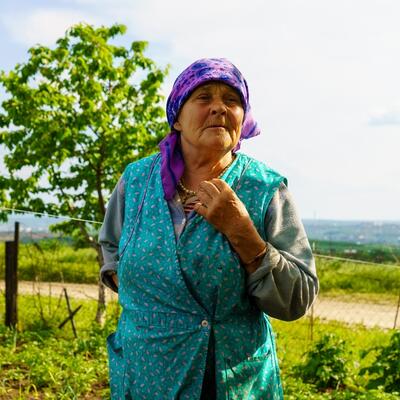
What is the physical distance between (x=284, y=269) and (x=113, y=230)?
63 cm

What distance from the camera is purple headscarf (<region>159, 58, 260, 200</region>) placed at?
6.33 feet

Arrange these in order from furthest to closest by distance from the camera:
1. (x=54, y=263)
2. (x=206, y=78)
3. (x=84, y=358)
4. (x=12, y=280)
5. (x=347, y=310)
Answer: (x=347, y=310) < (x=54, y=263) < (x=12, y=280) < (x=84, y=358) < (x=206, y=78)

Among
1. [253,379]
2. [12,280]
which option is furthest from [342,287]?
[253,379]

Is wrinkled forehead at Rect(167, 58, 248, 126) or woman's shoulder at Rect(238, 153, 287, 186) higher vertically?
wrinkled forehead at Rect(167, 58, 248, 126)

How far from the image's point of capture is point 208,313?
1883 mm

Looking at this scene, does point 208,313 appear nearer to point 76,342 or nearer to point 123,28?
point 76,342

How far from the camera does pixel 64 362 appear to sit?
471 cm

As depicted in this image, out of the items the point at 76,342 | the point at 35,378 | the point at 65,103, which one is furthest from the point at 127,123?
the point at 35,378

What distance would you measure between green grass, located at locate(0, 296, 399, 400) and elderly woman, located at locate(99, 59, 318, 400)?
2.08 m

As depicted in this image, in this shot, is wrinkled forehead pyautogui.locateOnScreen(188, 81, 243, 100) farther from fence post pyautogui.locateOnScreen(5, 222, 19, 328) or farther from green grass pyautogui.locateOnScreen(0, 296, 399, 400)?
fence post pyautogui.locateOnScreen(5, 222, 19, 328)

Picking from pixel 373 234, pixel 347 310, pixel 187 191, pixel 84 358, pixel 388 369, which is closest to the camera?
pixel 187 191

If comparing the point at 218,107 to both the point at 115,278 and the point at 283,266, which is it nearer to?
the point at 283,266

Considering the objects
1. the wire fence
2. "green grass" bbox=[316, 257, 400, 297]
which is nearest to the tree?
the wire fence

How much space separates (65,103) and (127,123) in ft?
2.47
